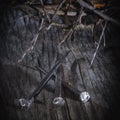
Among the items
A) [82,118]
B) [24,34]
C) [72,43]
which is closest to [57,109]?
[82,118]

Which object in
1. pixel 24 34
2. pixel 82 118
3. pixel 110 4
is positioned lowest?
pixel 82 118

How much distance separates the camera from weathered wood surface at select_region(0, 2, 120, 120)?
1995mm

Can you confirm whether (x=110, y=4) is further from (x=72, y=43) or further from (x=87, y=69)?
(x=87, y=69)

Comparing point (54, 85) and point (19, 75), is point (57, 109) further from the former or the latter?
point (19, 75)

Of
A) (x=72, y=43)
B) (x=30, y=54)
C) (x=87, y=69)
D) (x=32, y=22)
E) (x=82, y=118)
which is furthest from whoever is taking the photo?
(x=32, y=22)

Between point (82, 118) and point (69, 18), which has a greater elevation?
point (69, 18)

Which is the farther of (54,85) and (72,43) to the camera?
(72,43)

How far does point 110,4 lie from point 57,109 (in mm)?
1544

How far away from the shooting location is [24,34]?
2996 mm

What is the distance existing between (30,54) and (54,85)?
593mm

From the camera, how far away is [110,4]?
2887 millimetres

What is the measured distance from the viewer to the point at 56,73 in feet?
7.73

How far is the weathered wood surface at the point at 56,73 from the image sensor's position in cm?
200

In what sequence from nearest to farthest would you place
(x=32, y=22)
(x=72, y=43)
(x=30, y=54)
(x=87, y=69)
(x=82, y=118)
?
(x=82, y=118)
(x=87, y=69)
(x=30, y=54)
(x=72, y=43)
(x=32, y=22)
